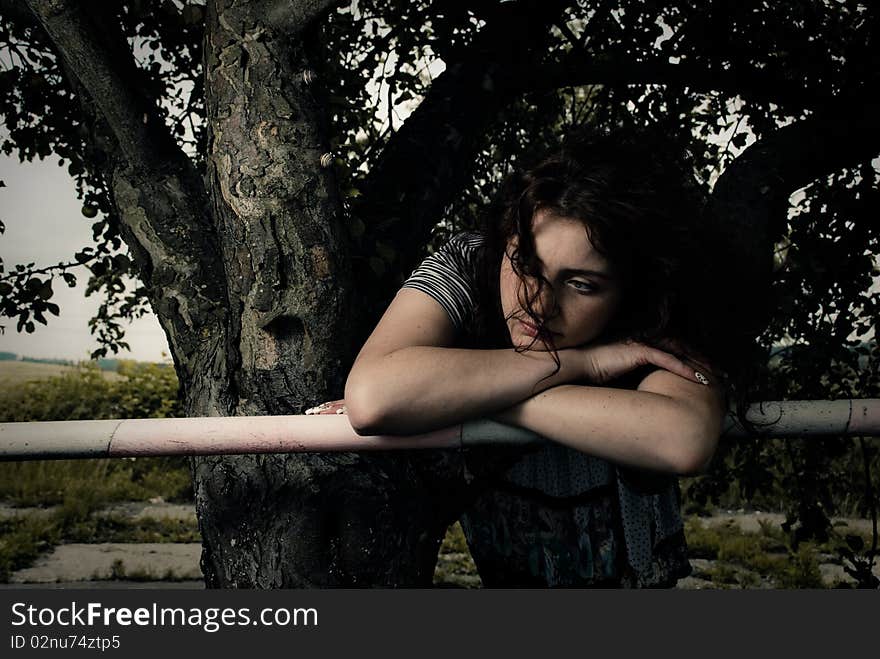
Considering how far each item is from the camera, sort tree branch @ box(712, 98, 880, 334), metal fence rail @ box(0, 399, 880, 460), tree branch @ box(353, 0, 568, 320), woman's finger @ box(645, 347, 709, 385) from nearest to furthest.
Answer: metal fence rail @ box(0, 399, 880, 460)
woman's finger @ box(645, 347, 709, 385)
tree branch @ box(712, 98, 880, 334)
tree branch @ box(353, 0, 568, 320)

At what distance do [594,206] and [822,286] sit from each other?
1961mm

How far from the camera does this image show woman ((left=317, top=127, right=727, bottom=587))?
1.67m

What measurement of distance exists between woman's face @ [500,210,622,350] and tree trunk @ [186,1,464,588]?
0.60m

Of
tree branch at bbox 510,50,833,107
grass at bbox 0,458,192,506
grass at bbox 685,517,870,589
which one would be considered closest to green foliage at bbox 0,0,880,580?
tree branch at bbox 510,50,833,107

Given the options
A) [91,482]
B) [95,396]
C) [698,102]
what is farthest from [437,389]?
[95,396]

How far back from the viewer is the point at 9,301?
3.24m

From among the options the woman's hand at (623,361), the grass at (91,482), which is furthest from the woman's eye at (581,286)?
the grass at (91,482)

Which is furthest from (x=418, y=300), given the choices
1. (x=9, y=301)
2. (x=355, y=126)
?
(x=355, y=126)

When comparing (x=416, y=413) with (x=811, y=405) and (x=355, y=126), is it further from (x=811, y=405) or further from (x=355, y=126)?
(x=355, y=126)

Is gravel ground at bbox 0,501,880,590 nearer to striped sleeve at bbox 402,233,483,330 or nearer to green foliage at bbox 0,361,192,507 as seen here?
green foliage at bbox 0,361,192,507

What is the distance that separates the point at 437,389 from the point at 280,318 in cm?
73

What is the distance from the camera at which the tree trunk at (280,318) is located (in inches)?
88.3

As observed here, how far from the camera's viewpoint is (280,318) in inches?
87.9

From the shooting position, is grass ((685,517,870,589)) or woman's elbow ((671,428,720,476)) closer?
woman's elbow ((671,428,720,476))
